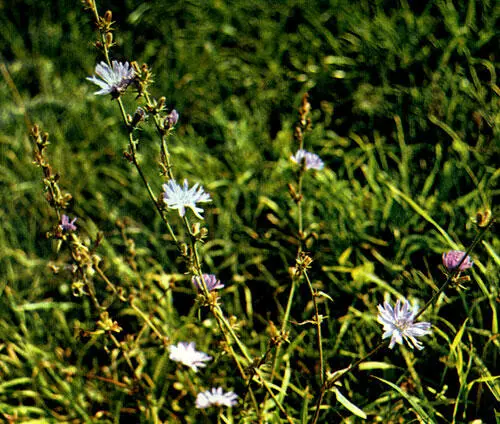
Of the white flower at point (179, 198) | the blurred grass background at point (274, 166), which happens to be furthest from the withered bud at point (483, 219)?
the blurred grass background at point (274, 166)

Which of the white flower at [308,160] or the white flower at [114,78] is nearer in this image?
the white flower at [114,78]

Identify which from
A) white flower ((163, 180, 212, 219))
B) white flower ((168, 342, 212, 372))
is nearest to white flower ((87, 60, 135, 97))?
white flower ((163, 180, 212, 219))

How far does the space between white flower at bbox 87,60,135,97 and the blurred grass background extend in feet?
3.28

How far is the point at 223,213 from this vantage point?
2.95 m

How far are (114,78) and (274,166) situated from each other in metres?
1.67

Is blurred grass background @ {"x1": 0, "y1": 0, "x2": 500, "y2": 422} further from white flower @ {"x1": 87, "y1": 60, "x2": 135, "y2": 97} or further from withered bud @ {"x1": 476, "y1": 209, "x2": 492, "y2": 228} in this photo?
white flower @ {"x1": 87, "y1": 60, "x2": 135, "y2": 97}

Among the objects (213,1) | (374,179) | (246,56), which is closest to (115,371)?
(374,179)

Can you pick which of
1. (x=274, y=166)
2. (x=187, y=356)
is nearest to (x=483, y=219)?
(x=187, y=356)

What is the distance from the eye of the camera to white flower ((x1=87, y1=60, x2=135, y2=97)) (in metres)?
1.53

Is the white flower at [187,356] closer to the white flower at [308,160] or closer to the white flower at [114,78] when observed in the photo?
the white flower at [308,160]

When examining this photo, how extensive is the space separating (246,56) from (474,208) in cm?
191

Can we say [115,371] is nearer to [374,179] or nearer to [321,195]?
[321,195]

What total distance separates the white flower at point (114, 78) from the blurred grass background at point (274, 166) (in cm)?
100

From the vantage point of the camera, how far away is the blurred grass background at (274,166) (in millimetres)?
2416
